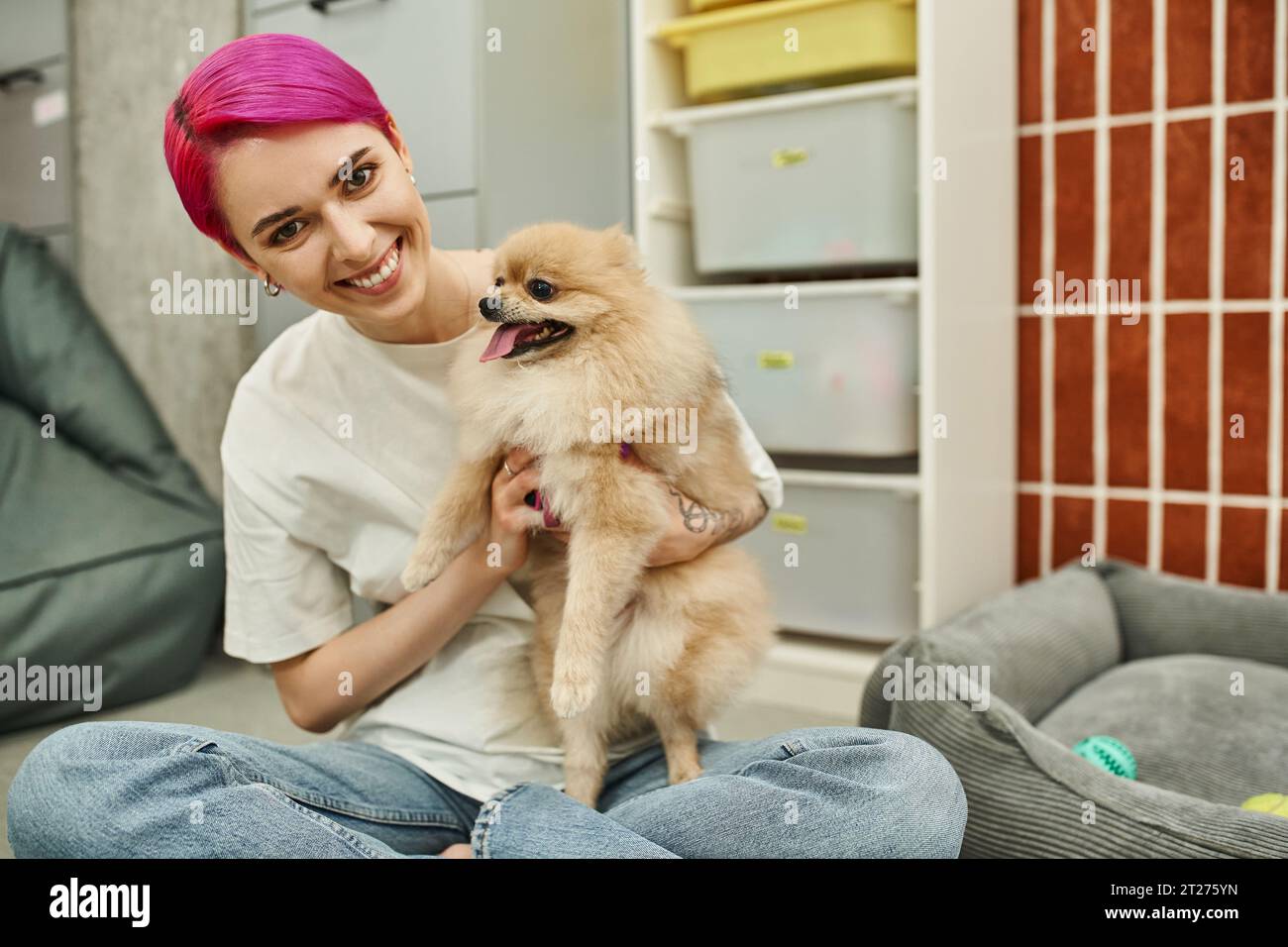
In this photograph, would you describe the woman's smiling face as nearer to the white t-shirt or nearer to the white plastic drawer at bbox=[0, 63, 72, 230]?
the white t-shirt

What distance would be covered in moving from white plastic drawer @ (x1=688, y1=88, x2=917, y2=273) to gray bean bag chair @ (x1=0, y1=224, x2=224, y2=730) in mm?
1174

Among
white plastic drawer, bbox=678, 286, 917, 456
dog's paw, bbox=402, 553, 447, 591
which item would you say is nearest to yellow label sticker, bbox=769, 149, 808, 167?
white plastic drawer, bbox=678, 286, 917, 456

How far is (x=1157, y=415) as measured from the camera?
2.15 meters

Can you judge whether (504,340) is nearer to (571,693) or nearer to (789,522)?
(571,693)

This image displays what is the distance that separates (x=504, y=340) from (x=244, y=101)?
28 cm

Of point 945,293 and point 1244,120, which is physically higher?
point 1244,120

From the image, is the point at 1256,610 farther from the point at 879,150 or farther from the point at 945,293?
the point at 879,150

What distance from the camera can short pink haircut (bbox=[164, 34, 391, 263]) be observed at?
0.85 meters

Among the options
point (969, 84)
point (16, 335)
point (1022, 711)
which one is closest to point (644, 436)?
point (16, 335)

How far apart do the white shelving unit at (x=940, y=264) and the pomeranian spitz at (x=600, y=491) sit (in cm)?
81

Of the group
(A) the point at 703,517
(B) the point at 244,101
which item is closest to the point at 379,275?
(B) the point at 244,101

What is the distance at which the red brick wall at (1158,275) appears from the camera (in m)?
2.02

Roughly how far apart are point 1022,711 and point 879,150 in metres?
0.96

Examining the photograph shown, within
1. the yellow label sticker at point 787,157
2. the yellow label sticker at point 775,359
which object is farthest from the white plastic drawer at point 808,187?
the yellow label sticker at point 775,359
